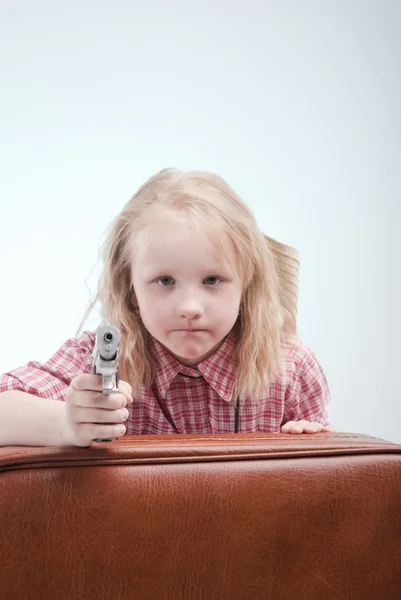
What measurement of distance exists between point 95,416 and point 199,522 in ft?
0.50

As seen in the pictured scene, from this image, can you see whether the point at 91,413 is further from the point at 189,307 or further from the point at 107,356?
the point at 189,307

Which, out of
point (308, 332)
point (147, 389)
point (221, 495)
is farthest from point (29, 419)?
point (308, 332)

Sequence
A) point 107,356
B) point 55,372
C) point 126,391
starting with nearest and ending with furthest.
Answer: point 107,356 < point 126,391 < point 55,372

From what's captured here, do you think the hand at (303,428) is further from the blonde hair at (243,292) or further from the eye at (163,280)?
the eye at (163,280)

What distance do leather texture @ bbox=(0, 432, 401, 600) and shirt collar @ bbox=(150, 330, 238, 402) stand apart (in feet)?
1.52

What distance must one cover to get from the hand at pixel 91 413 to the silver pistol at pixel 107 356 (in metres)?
0.01

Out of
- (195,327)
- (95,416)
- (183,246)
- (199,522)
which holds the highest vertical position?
(183,246)

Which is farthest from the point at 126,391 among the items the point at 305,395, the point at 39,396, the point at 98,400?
the point at 305,395

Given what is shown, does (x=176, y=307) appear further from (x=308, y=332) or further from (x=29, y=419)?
(x=308, y=332)

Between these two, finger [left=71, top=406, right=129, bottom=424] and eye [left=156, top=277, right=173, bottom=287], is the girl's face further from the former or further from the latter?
finger [left=71, top=406, right=129, bottom=424]

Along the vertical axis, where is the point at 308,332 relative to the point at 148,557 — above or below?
above

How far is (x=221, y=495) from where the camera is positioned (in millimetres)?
702

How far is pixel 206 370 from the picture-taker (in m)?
1.21

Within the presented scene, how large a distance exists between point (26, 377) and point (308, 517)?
49 centimetres
